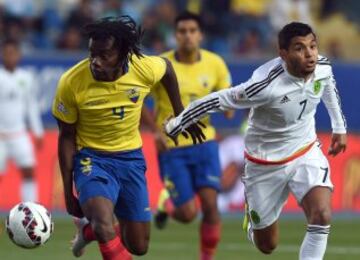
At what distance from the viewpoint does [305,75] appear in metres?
10.5

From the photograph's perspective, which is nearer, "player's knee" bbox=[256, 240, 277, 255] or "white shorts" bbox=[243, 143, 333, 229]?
"white shorts" bbox=[243, 143, 333, 229]

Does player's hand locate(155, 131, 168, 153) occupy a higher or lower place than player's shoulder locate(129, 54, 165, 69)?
lower

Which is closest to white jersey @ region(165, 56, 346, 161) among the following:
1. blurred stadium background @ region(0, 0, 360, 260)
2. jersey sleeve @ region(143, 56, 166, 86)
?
jersey sleeve @ region(143, 56, 166, 86)

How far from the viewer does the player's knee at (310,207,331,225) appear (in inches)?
404

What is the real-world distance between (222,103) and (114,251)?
163cm

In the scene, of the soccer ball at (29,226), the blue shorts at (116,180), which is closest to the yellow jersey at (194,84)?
the blue shorts at (116,180)

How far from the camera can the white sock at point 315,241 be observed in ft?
33.6

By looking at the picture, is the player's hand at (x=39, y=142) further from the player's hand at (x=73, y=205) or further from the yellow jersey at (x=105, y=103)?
the yellow jersey at (x=105, y=103)

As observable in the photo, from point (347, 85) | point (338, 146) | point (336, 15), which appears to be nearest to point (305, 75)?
point (338, 146)

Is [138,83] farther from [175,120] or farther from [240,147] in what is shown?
[240,147]

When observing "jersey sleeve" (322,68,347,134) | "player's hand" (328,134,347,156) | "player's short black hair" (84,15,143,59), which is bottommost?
"player's hand" (328,134,347,156)

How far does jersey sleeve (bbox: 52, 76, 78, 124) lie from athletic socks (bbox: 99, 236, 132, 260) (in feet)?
3.87

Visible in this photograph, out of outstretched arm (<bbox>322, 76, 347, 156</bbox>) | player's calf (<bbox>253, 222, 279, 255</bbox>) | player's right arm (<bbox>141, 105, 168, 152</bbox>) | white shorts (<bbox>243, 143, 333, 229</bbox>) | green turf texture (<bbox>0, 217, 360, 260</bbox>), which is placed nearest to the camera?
white shorts (<bbox>243, 143, 333, 229</bbox>)

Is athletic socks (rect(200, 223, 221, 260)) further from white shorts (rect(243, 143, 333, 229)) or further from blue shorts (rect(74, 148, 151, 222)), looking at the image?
blue shorts (rect(74, 148, 151, 222))
